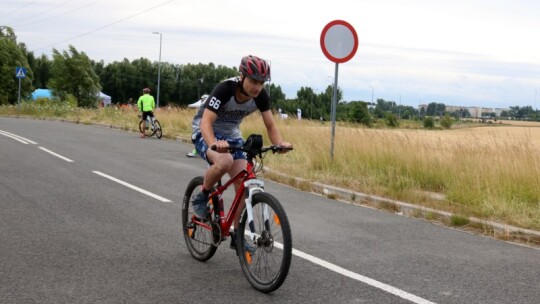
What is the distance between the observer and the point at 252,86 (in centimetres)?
493

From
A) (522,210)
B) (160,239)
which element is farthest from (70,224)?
(522,210)

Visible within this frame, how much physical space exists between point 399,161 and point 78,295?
7.67 meters

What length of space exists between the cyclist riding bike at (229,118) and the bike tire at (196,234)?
176mm

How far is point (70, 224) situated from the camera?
7.25 metres

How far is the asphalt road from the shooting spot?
4824 millimetres

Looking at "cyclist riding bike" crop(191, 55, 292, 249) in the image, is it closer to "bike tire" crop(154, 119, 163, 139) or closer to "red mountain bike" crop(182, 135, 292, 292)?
"red mountain bike" crop(182, 135, 292, 292)

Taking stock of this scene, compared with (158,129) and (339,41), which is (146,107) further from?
(339,41)

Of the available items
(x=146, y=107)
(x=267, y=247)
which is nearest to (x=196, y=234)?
(x=267, y=247)

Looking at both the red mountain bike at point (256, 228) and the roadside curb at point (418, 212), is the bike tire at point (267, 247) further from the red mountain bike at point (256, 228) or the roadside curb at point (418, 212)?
the roadside curb at point (418, 212)

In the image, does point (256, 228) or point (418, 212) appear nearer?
point (256, 228)

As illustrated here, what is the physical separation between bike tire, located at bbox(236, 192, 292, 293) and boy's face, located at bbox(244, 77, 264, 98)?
82 cm

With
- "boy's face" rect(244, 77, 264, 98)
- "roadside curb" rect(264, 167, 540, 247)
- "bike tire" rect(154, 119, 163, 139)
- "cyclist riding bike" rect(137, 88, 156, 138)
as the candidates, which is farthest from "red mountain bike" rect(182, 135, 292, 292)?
"cyclist riding bike" rect(137, 88, 156, 138)

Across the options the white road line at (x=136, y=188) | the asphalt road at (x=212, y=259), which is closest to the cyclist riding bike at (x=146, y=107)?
the white road line at (x=136, y=188)

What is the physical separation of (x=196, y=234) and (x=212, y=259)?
0.28 m
